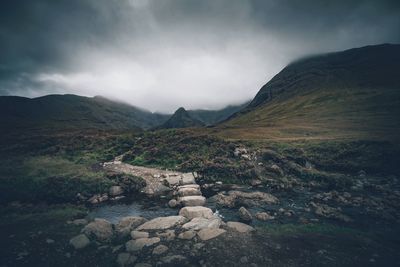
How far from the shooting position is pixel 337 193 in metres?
24.7

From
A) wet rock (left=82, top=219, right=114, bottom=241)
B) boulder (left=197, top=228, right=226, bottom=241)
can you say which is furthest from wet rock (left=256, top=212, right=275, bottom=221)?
wet rock (left=82, top=219, right=114, bottom=241)

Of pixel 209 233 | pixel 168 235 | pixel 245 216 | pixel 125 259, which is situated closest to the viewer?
pixel 125 259

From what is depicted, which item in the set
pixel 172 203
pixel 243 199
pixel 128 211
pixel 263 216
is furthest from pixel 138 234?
pixel 243 199

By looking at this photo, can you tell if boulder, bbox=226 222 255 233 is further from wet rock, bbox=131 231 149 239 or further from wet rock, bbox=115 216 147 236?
wet rock, bbox=115 216 147 236

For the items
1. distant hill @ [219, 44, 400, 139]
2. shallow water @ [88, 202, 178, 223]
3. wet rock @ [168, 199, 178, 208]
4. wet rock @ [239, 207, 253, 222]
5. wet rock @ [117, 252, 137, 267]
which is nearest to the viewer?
wet rock @ [117, 252, 137, 267]

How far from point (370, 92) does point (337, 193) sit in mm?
100991

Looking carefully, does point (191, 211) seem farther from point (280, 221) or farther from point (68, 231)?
point (68, 231)

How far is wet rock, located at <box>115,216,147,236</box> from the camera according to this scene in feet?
52.3

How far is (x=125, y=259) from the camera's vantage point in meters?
13.1

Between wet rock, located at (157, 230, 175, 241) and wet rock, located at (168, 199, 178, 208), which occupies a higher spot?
wet rock, located at (157, 230, 175, 241)

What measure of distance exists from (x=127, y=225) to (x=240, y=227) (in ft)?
27.1

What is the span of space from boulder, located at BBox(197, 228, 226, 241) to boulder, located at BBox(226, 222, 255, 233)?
109 cm

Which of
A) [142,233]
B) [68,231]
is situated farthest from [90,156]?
[142,233]

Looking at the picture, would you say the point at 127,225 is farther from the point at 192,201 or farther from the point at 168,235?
the point at 192,201
